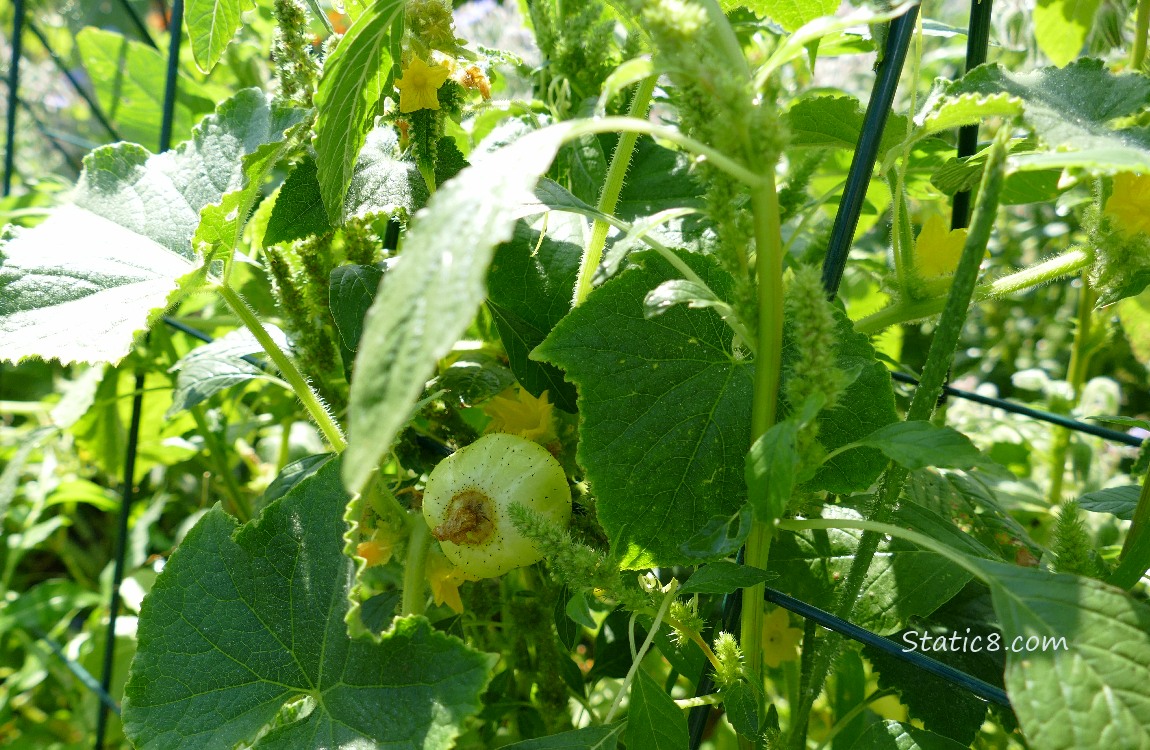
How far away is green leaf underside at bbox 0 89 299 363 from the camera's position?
0.62 metres

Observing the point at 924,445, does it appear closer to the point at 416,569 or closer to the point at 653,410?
the point at 653,410

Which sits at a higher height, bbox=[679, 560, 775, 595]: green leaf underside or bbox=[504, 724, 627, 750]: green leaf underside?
bbox=[679, 560, 775, 595]: green leaf underside

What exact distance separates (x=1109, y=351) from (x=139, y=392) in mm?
1403

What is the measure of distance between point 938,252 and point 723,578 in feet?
1.05

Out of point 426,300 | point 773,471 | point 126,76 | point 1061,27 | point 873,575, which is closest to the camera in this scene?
point 426,300

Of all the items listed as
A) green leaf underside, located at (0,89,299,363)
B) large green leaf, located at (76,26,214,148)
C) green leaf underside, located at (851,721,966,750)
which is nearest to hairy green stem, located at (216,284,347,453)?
green leaf underside, located at (0,89,299,363)

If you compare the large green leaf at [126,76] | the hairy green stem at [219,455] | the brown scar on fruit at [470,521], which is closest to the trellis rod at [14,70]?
the large green leaf at [126,76]

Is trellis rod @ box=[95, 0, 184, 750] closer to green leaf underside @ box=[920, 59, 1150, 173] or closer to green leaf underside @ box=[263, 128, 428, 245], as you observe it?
green leaf underside @ box=[263, 128, 428, 245]

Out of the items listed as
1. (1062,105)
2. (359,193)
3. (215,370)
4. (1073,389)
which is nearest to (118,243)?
(215,370)

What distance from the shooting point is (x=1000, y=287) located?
0.59 m

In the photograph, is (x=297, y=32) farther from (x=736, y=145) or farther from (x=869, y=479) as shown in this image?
(x=869, y=479)

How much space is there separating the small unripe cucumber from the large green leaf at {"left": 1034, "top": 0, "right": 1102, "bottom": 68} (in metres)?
0.76

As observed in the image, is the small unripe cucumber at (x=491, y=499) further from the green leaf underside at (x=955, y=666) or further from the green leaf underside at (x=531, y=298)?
the green leaf underside at (x=955, y=666)

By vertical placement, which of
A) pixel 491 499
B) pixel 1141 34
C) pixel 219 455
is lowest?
pixel 219 455
